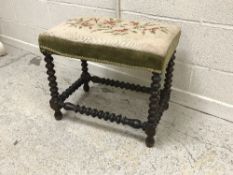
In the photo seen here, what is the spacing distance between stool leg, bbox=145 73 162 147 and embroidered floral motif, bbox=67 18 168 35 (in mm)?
212

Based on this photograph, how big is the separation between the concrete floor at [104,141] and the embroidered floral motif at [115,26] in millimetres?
481

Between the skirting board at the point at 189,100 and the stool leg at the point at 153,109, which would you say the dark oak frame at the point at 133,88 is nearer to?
the stool leg at the point at 153,109

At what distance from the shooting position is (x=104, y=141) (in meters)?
1.25

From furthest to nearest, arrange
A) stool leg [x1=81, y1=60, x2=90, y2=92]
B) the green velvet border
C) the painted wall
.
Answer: stool leg [x1=81, y1=60, x2=90, y2=92]
the painted wall
the green velvet border

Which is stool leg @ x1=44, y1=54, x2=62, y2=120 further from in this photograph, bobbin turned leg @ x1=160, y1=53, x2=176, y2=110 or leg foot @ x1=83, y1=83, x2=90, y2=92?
bobbin turned leg @ x1=160, y1=53, x2=176, y2=110

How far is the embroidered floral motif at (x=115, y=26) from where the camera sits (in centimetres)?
113

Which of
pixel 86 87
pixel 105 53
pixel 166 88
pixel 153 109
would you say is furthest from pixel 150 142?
pixel 86 87

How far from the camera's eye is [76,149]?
121cm

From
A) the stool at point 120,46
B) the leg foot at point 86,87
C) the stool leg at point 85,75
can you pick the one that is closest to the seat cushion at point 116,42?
the stool at point 120,46

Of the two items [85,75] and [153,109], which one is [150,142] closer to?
[153,109]

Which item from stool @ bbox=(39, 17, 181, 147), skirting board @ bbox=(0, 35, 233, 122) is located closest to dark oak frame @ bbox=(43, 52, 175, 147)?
stool @ bbox=(39, 17, 181, 147)

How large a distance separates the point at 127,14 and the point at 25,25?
0.98m

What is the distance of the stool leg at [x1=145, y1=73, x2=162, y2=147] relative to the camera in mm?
1055

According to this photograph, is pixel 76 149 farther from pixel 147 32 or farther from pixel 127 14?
pixel 127 14
